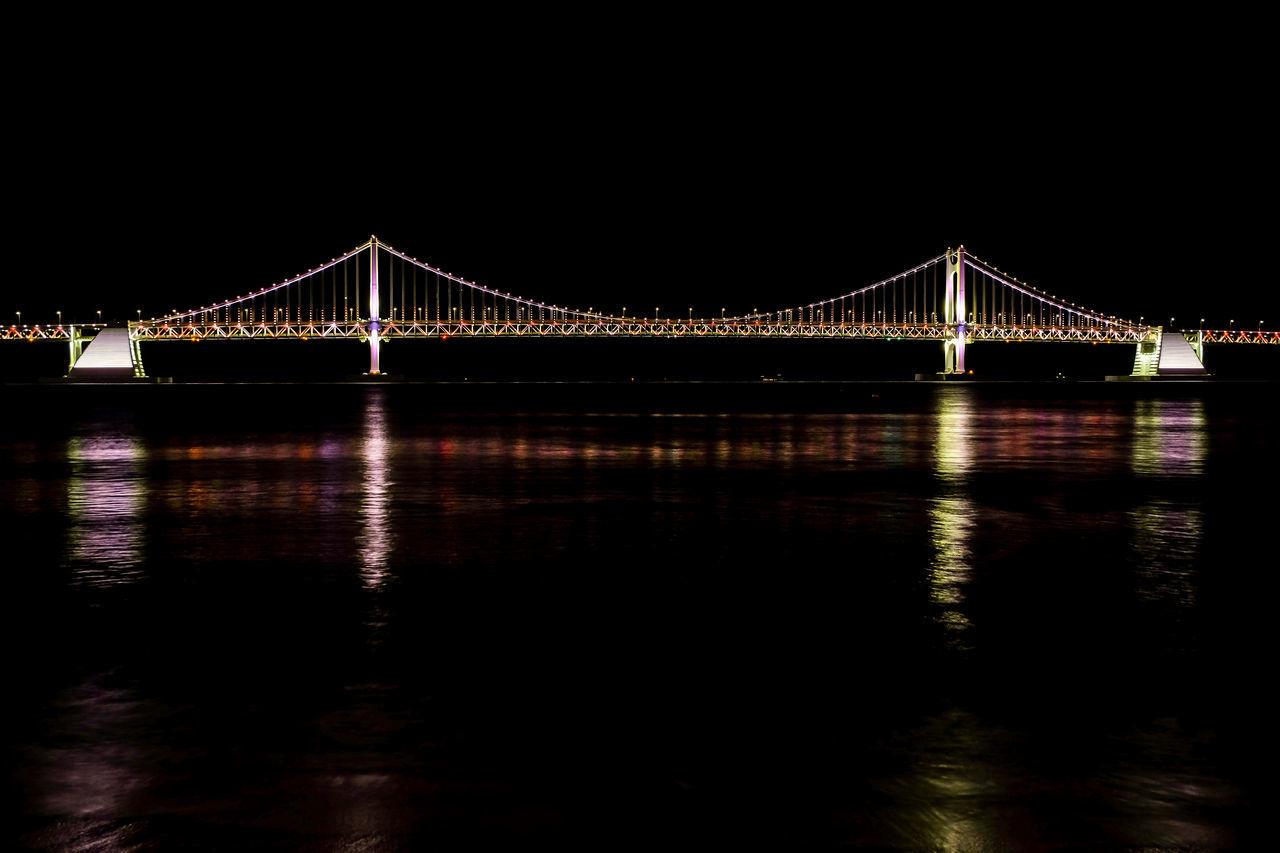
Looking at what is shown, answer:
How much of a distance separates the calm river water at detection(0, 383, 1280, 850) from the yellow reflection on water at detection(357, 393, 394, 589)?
0.25 ft

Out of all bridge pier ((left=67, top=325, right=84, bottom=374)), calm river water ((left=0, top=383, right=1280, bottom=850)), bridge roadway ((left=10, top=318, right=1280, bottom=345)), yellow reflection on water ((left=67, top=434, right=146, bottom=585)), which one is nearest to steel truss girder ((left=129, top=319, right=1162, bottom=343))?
bridge roadway ((left=10, top=318, right=1280, bottom=345))

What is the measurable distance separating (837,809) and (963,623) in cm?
287

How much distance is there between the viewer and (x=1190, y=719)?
4.63 m

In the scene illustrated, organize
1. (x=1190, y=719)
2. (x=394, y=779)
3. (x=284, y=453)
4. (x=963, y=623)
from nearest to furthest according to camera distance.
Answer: (x=394, y=779) < (x=1190, y=719) < (x=963, y=623) < (x=284, y=453)

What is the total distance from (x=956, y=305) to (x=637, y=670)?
10356cm

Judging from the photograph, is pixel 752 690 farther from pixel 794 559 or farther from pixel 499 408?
pixel 499 408

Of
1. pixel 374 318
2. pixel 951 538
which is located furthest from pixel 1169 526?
pixel 374 318

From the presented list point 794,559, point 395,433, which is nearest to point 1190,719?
point 794,559

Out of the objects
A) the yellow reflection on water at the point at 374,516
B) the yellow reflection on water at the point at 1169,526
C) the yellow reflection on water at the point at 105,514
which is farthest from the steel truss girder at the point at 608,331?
the yellow reflection on water at the point at 1169,526

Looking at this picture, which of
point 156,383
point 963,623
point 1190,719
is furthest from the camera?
point 156,383

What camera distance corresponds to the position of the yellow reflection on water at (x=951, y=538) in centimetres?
671

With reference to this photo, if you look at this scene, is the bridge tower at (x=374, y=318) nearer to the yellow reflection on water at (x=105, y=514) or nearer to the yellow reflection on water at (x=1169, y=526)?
the yellow reflection on water at (x=105, y=514)

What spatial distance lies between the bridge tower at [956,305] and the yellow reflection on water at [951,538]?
269 ft

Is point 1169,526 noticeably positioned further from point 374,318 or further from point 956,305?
point 956,305
